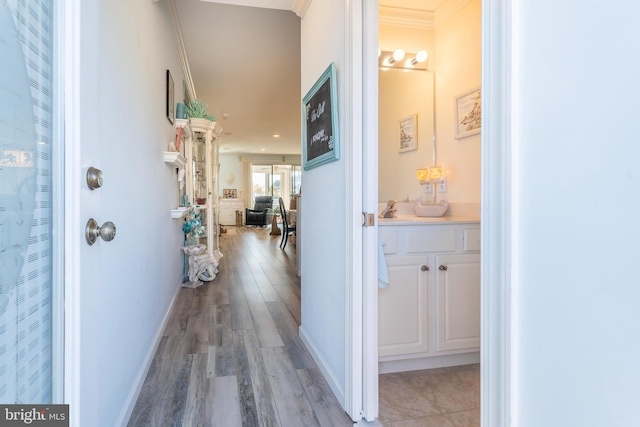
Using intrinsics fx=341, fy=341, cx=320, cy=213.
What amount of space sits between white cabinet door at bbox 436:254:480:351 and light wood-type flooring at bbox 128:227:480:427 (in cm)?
20

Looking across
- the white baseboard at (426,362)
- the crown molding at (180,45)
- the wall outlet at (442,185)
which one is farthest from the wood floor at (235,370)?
the crown molding at (180,45)

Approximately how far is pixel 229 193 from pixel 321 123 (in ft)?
35.0

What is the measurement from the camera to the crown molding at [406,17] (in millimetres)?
2678

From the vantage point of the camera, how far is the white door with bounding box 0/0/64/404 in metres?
0.61

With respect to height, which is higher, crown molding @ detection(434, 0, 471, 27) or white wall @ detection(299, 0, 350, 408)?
crown molding @ detection(434, 0, 471, 27)

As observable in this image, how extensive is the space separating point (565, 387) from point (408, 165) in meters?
2.41

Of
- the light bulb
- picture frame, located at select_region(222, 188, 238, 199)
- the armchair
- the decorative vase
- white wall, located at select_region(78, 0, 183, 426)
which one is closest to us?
white wall, located at select_region(78, 0, 183, 426)

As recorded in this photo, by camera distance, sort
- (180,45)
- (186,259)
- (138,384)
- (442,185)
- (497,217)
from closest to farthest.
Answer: (497,217), (138,384), (442,185), (180,45), (186,259)

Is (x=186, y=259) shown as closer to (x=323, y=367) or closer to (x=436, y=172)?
(x=323, y=367)

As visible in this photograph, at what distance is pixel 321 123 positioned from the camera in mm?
1979

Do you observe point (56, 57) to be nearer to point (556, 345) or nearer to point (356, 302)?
point (556, 345)

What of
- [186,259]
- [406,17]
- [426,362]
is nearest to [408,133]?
[406,17]

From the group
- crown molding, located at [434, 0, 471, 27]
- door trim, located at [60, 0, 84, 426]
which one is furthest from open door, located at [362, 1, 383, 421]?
crown molding, located at [434, 0, 471, 27]

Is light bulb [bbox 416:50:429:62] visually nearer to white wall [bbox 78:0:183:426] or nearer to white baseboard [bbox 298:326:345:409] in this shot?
white wall [bbox 78:0:183:426]
